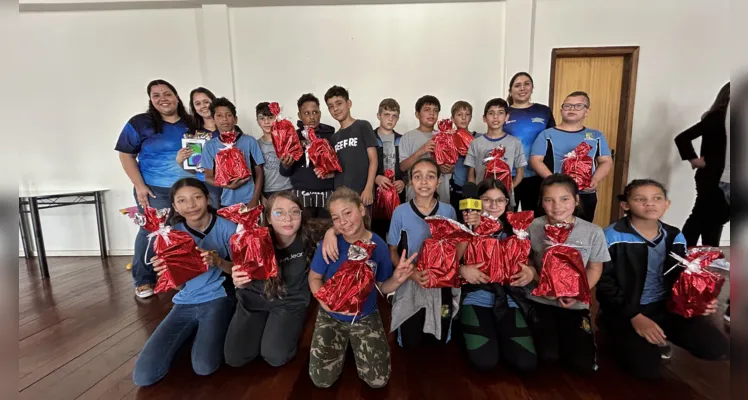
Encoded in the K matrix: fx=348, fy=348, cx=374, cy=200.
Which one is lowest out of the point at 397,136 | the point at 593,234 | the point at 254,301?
the point at 254,301

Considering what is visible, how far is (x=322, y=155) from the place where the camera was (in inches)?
108

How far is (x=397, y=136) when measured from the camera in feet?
10.7

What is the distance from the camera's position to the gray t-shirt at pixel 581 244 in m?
2.07

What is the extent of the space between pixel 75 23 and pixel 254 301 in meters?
4.25

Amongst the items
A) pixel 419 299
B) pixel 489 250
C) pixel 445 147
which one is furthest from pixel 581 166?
pixel 419 299

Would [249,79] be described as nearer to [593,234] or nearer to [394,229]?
[394,229]

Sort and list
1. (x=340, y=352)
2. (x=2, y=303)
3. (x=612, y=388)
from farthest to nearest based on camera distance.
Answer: (x=340, y=352) < (x=612, y=388) < (x=2, y=303)

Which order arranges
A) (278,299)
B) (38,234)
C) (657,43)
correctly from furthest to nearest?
(657,43) → (38,234) → (278,299)

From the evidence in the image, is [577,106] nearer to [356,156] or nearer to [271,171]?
[356,156]

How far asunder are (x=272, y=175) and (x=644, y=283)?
2836 millimetres

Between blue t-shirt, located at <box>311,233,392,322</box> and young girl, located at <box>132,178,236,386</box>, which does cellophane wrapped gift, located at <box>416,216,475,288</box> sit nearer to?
blue t-shirt, located at <box>311,233,392,322</box>

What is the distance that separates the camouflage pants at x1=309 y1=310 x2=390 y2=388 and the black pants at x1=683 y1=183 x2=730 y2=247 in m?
2.86

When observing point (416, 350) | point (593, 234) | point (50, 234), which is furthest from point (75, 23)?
point (593, 234)

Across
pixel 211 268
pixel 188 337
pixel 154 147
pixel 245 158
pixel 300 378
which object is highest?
pixel 154 147
